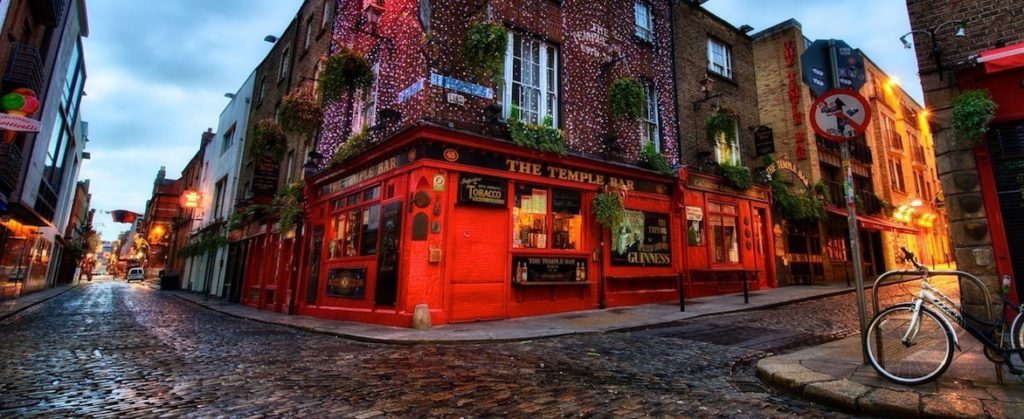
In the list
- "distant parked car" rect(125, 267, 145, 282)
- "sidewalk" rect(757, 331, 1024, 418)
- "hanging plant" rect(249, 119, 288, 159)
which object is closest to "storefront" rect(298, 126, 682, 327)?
"hanging plant" rect(249, 119, 288, 159)

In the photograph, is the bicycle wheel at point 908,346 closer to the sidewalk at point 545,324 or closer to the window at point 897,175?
the sidewalk at point 545,324

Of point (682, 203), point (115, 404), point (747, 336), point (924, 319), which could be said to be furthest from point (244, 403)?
point (682, 203)

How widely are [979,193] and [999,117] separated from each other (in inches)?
39.6

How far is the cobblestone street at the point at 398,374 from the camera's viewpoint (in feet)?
11.7

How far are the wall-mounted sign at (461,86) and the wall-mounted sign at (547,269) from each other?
13.1 ft

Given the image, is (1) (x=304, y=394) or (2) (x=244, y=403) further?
(1) (x=304, y=394)

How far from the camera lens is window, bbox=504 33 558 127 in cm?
1142

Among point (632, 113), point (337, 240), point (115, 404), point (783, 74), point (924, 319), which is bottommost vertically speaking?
point (115, 404)

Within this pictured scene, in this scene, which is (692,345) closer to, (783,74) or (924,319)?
(924,319)

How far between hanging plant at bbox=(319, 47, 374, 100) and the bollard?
600 cm

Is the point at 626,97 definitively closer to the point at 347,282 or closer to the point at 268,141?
the point at 347,282

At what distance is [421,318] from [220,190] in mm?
22659

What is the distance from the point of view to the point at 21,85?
12.5 meters

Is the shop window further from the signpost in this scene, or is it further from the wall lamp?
the wall lamp
